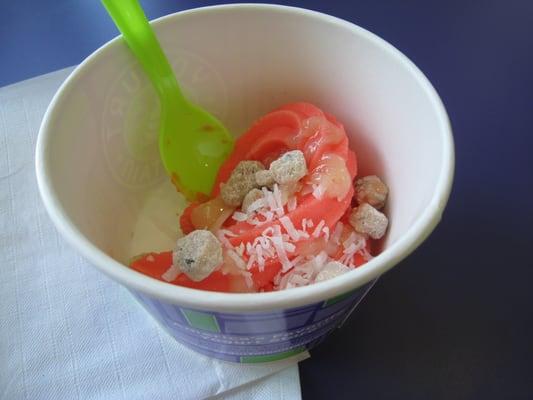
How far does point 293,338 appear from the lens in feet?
1.57

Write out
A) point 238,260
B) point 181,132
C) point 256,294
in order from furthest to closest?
point 181,132 → point 238,260 → point 256,294

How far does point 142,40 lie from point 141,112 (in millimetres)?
93

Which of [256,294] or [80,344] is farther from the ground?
[256,294]

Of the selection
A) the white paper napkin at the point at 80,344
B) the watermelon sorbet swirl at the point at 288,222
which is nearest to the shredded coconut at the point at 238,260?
the watermelon sorbet swirl at the point at 288,222

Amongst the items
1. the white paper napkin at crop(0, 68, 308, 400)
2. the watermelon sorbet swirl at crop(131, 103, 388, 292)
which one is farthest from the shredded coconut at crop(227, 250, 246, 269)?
the white paper napkin at crop(0, 68, 308, 400)

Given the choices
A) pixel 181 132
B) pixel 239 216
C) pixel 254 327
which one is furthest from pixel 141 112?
pixel 254 327

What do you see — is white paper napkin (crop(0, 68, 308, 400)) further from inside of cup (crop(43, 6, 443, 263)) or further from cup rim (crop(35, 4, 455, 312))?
cup rim (crop(35, 4, 455, 312))

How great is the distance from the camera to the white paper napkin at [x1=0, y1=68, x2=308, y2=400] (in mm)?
530

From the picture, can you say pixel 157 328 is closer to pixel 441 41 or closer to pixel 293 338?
pixel 293 338

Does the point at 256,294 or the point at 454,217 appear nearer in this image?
the point at 256,294

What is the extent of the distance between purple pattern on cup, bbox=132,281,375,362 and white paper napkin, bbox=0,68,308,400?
1.1 inches

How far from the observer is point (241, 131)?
0.70 metres

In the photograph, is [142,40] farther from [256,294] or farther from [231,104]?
[256,294]

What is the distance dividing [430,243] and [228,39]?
0.33 m
